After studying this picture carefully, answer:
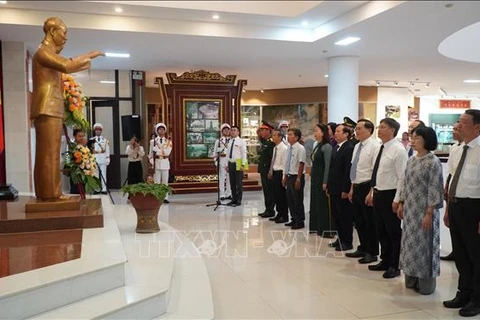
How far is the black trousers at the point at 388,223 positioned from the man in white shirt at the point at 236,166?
432 cm

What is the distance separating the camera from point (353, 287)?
3.86m

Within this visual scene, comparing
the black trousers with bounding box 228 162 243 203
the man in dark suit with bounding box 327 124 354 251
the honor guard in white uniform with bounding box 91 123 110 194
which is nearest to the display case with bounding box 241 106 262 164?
the honor guard in white uniform with bounding box 91 123 110 194

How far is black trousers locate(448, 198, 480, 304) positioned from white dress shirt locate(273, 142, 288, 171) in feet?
11.1

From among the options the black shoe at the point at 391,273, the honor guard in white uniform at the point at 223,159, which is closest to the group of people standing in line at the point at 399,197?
the black shoe at the point at 391,273

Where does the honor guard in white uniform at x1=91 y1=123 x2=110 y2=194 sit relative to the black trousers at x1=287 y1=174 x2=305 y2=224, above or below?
above

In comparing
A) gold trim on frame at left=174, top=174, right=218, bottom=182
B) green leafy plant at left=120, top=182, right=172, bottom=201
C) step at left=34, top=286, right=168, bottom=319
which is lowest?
step at left=34, top=286, right=168, bottom=319

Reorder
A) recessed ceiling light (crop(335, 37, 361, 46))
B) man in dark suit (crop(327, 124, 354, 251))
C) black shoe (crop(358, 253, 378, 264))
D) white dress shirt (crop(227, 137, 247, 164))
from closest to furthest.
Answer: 1. black shoe (crop(358, 253, 378, 264))
2. man in dark suit (crop(327, 124, 354, 251))
3. recessed ceiling light (crop(335, 37, 361, 46))
4. white dress shirt (crop(227, 137, 247, 164))

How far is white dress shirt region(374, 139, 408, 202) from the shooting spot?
3976 millimetres

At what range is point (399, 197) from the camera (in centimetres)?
383

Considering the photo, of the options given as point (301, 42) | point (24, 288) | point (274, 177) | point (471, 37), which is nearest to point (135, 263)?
point (24, 288)

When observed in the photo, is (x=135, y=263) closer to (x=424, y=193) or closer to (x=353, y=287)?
(x=353, y=287)

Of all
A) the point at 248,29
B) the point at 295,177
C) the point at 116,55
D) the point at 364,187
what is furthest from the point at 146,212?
the point at 116,55

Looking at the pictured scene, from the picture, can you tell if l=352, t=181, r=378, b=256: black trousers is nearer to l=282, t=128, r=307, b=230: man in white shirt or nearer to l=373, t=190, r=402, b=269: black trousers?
l=373, t=190, r=402, b=269: black trousers

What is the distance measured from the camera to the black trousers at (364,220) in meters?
4.51
